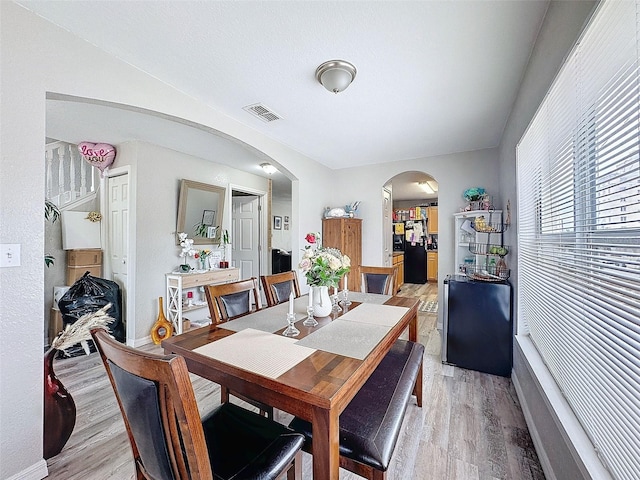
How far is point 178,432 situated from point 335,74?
2.11m

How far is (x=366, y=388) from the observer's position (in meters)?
1.46

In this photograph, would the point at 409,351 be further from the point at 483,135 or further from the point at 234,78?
the point at 483,135

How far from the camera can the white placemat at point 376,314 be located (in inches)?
65.7

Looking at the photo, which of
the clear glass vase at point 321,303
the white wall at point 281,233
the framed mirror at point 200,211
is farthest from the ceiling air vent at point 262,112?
the white wall at point 281,233

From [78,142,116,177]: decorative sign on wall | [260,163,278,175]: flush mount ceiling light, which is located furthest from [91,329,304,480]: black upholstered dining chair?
[260,163,278,175]: flush mount ceiling light

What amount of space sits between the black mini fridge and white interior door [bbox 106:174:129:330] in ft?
12.3

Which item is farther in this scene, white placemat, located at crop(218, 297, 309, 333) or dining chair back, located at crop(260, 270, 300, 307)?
dining chair back, located at crop(260, 270, 300, 307)

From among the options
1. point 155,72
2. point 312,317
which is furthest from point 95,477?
point 155,72

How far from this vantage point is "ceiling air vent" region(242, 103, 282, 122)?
99.7 inches

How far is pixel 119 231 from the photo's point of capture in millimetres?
3584

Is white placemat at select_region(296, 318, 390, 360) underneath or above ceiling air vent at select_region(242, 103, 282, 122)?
underneath

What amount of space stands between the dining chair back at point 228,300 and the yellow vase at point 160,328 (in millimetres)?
1958

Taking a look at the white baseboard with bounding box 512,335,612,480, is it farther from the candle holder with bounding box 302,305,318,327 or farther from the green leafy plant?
the green leafy plant

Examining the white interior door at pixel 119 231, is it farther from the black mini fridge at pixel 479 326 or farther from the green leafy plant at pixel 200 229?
the black mini fridge at pixel 479 326
